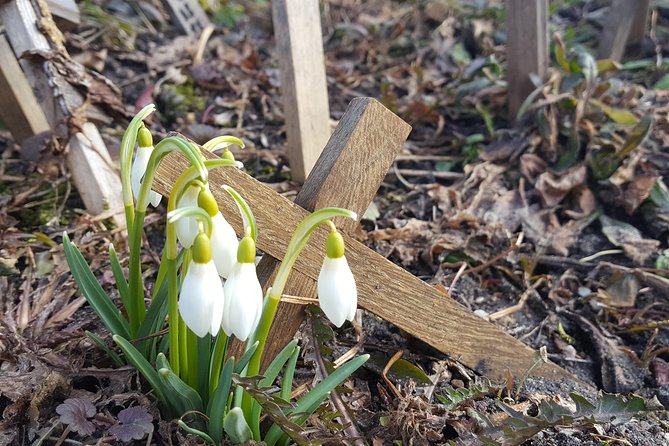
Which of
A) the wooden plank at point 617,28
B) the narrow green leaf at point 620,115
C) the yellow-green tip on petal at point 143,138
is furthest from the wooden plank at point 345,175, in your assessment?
the wooden plank at point 617,28

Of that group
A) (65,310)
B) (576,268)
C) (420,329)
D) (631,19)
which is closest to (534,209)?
(576,268)

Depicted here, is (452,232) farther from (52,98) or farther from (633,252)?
Answer: (52,98)

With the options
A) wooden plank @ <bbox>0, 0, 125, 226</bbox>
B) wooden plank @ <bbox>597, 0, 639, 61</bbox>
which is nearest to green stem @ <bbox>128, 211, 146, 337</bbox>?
wooden plank @ <bbox>0, 0, 125, 226</bbox>

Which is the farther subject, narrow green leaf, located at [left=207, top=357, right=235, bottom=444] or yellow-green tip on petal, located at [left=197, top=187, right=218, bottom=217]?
narrow green leaf, located at [left=207, top=357, right=235, bottom=444]

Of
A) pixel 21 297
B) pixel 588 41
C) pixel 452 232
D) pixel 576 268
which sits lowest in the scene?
pixel 576 268

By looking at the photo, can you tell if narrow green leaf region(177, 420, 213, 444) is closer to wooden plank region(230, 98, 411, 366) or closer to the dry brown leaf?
wooden plank region(230, 98, 411, 366)

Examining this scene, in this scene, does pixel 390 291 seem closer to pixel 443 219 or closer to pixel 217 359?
pixel 217 359

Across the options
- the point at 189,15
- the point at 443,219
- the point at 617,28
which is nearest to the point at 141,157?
the point at 443,219

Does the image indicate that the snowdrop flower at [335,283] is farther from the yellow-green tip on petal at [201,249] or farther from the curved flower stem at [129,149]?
the curved flower stem at [129,149]
